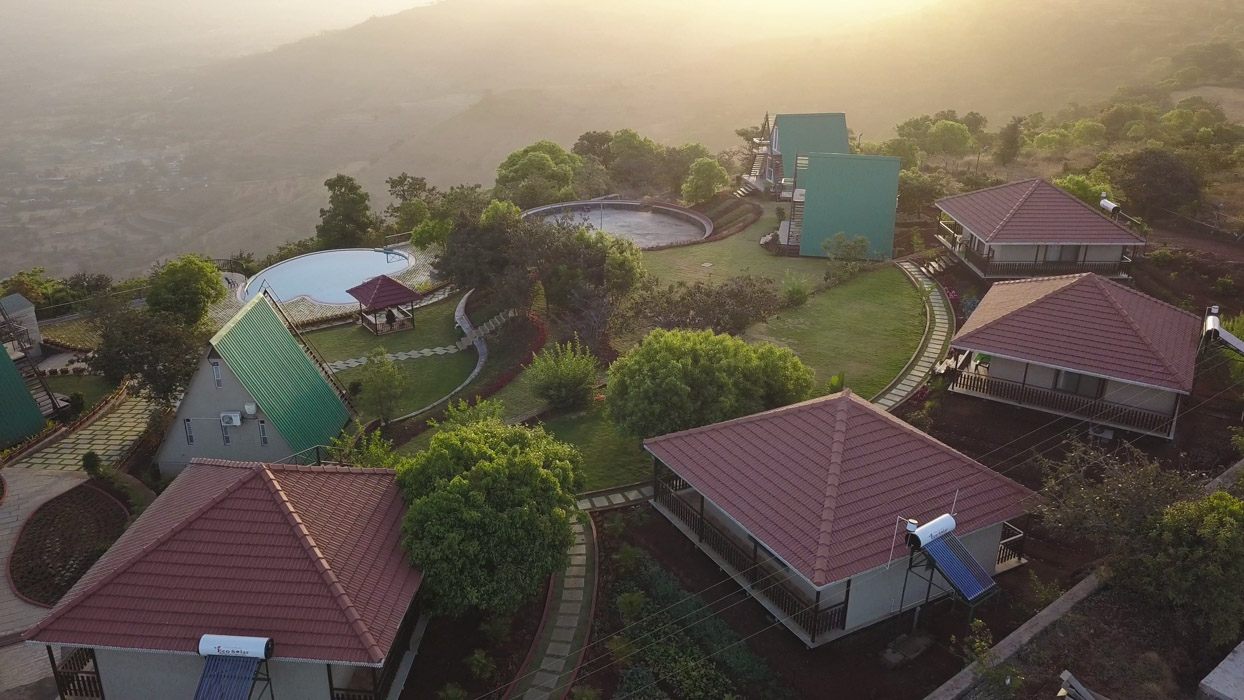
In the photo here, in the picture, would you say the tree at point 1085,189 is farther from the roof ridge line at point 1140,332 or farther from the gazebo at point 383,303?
the gazebo at point 383,303

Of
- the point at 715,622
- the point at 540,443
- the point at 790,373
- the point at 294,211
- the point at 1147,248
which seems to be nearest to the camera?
the point at 715,622

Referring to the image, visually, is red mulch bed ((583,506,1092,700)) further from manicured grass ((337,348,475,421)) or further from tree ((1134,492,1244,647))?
manicured grass ((337,348,475,421))

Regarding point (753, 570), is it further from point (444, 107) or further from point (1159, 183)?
point (444, 107)

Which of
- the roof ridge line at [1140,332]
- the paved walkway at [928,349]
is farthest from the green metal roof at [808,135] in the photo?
the roof ridge line at [1140,332]

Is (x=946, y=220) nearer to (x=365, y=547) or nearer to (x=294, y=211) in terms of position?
(x=365, y=547)

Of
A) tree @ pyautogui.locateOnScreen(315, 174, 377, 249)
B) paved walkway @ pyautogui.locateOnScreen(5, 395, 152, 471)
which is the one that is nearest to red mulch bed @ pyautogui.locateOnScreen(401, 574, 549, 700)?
paved walkway @ pyautogui.locateOnScreen(5, 395, 152, 471)

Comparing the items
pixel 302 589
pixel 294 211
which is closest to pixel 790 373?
pixel 302 589
